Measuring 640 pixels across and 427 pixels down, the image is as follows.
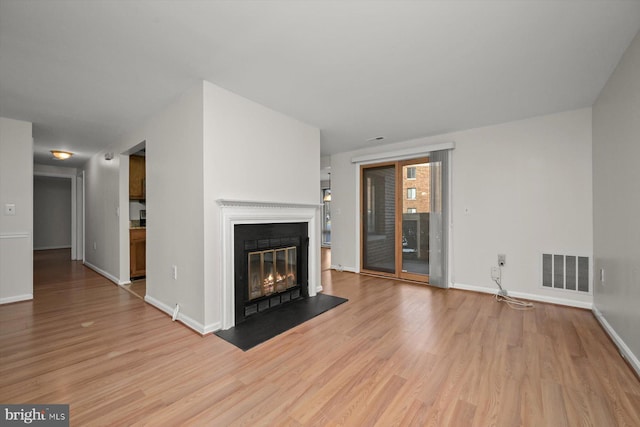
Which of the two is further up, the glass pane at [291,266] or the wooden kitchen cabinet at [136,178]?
the wooden kitchen cabinet at [136,178]

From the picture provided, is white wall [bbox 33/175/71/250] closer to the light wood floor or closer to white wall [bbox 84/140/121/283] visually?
white wall [bbox 84/140/121/283]

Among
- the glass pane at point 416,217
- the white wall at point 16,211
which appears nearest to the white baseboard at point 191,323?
the white wall at point 16,211

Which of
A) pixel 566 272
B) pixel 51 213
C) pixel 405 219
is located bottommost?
pixel 566 272

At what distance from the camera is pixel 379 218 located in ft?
16.1

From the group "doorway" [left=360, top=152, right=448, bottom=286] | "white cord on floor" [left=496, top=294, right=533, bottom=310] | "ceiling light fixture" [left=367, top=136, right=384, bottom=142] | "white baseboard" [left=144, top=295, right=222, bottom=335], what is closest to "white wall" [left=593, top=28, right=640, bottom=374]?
"white cord on floor" [left=496, top=294, right=533, bottom=310]

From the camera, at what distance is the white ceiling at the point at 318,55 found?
163 centimetres

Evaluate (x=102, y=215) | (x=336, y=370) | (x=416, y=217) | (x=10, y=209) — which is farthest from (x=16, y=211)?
(x=416, y=217)

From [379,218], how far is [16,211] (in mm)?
5357

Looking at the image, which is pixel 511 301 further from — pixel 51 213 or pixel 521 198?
pixel 51 213

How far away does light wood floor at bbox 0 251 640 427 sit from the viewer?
4.97ft

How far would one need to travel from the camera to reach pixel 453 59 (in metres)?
2.15

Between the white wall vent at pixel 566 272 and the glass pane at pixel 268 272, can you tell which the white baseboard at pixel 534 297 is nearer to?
the white wall vent at pixel 566 272

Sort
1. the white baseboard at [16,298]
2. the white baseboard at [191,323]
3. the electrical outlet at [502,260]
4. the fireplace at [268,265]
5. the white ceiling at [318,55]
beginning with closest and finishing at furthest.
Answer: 1. the white ceiling at [318,55]
2. the white baseboard at [191,323]
3. the fireplace at [268,265]
4. the white baseboard at [16,298]
5. the electrical outlet at [502,260]

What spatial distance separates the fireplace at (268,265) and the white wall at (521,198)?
2.42 m
